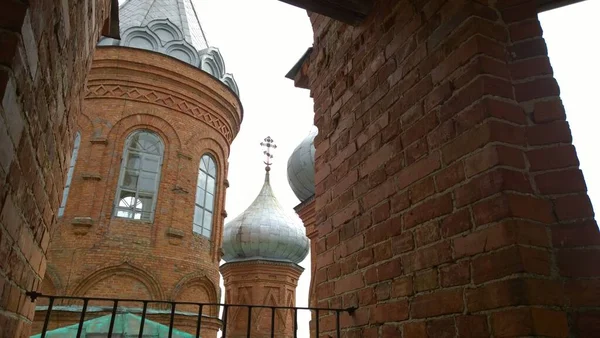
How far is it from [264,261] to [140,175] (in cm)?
841

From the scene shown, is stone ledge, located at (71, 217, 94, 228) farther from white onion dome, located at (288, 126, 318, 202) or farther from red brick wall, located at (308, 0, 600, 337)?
red brick wall, located at (308, 0, 600, 337)

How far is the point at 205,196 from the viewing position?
12.4 meters

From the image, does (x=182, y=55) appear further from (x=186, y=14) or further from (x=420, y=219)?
(x=420, y=219)

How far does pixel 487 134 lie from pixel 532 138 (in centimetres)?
18

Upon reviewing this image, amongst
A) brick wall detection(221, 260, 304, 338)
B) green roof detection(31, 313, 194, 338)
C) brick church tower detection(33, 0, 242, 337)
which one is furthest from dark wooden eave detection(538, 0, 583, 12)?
brick wall detection(221, 260, 304, 338)

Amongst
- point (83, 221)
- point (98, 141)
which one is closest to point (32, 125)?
point (83, 221)

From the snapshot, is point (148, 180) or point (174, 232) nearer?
point (174, 232)

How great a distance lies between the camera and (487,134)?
5.62ft

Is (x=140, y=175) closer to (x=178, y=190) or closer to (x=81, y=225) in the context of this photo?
(x=178, y=190)

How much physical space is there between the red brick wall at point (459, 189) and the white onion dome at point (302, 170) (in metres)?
9.23

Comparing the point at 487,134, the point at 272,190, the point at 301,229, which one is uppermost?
the point at 272,190

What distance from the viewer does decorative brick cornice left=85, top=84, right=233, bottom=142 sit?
11.8m

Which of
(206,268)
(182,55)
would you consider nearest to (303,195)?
(206,268)

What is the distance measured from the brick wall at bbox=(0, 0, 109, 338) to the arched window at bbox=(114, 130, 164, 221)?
8.68m
